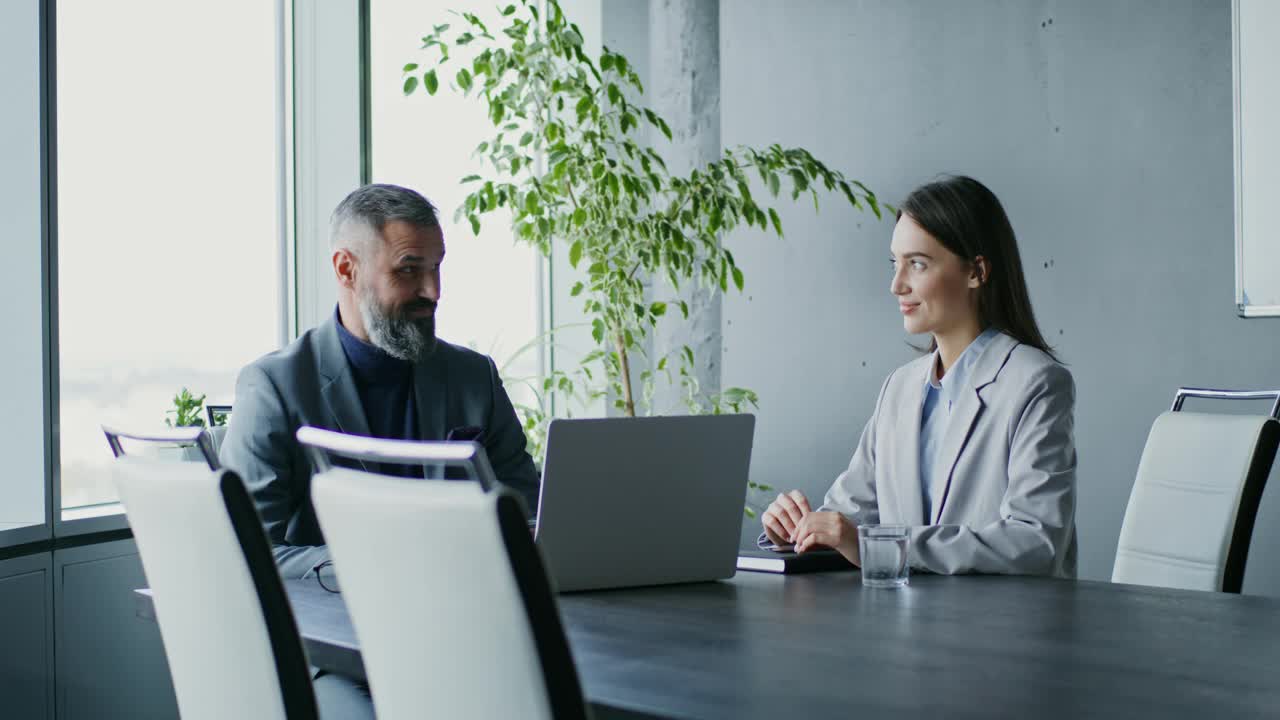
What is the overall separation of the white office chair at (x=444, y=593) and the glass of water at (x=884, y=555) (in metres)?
0.92

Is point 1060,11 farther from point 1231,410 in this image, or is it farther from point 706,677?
point 706,677

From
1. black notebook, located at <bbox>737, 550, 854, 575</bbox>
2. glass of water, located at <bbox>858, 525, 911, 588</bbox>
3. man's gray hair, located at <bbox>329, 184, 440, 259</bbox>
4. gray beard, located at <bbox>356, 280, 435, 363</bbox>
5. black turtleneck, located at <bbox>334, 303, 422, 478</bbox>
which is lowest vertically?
black notebook, located at <bbox>737, 550, 854, 575</bbox>

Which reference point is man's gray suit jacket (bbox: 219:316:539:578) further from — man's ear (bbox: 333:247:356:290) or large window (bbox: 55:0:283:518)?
large window (bbox: 55:0:283:518)

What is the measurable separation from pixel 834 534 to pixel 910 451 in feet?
1.82

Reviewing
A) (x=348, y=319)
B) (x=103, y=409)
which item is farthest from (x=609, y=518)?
(x=103, y=409)

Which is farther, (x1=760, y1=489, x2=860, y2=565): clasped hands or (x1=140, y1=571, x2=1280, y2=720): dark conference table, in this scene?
(x1=760, y1=489, x2=860, y2=565): clasped hands

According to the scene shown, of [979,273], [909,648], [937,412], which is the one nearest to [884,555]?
[909,648]

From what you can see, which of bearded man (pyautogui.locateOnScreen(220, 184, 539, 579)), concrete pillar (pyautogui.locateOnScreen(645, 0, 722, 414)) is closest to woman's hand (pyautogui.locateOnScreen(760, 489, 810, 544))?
bearded man (pyautogui.locateOnScreen(220, 184, 539, 579))

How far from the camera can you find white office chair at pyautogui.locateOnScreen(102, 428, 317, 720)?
133 cm

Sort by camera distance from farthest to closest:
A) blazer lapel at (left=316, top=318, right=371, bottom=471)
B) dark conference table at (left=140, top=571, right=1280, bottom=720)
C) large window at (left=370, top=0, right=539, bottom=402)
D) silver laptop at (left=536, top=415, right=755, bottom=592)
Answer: large window at (left=370, top=0, right=539, bottom=402) → blazer lapel at (left=316, top=318, right=371, bottom=471) → silver laptop at (left=536, top=415, right=755, bottom=592) → dark conference table at (left=140, top=571, right=1280, bottom=720)

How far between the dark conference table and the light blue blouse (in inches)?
20.7

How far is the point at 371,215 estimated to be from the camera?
8.03 feet

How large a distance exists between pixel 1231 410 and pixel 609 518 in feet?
7.89

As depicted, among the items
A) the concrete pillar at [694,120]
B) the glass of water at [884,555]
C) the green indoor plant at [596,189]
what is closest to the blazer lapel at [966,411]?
the glass of water at [884,555]
